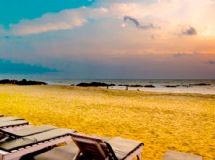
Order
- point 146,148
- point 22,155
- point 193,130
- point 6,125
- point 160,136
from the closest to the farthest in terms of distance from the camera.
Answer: point 22,155 < point 6,125 < point 146,148 < point 160,136 < point 193,130

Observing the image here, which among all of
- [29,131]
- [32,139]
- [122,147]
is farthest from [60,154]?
[29,131]

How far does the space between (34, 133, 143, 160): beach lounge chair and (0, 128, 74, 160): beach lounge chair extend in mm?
284

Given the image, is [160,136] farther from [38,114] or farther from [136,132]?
[38,114]

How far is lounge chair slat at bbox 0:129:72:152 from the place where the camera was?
5146 millimetres

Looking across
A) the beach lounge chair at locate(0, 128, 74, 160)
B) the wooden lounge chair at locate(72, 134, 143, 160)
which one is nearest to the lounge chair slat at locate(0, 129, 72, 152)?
the beach lounge chair at locate(0, 128, 74, 160)

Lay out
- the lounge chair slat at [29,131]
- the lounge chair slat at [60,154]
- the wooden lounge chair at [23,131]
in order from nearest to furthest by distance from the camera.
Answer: the lounge chair slat at [60,154] → the wooden lounge chair at [23,131] → the lounge chair slat at [29,131]

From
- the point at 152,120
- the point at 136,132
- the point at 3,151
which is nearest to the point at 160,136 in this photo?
the point at 136,132

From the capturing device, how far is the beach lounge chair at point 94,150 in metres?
4.74

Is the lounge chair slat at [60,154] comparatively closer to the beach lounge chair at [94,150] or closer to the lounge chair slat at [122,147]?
the beach lounge chair at [94,150]

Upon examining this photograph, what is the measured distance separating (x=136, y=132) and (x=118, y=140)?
3984 millimetres

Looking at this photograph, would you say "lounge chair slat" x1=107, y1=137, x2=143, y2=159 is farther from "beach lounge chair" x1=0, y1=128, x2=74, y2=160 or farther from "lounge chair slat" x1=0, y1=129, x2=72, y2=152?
"lounge chair slat" x1=0, y1=129, x2=72, y2=152

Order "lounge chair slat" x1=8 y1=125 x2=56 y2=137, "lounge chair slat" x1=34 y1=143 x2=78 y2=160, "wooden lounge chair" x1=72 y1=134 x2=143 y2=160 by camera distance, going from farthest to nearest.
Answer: "lounge chair slat" x1=8 y1=125 x2=56 y2=137
"lounge chair slat" x1=34 y1=143 x2=78 y2=160
"wooden lounge chair" x1=72 y1=134 x2=143 y2=160

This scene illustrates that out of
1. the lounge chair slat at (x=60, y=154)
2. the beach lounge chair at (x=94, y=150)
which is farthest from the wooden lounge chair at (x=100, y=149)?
the lounge chair slat at (x=60, y=154)

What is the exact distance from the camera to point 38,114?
12875mm
